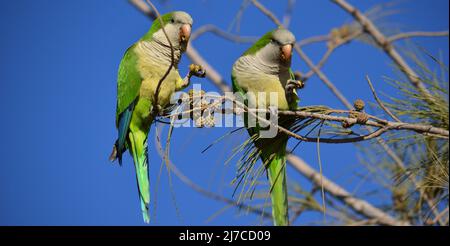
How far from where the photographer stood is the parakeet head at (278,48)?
2.73m

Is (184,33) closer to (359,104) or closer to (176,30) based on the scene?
(176,30)

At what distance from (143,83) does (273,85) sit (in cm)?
61

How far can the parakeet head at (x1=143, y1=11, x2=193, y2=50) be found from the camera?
267cm

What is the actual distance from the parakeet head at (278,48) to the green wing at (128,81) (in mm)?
600

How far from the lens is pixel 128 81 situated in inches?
105

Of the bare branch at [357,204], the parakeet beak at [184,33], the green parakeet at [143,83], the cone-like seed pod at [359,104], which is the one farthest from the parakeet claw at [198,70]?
the bare branch at [357,204]

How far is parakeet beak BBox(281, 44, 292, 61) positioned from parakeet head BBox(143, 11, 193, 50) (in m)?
0.46

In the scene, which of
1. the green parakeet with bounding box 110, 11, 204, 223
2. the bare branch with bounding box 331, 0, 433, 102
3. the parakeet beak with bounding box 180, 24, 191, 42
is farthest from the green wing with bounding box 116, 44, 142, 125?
the bare branch with bounding box 331, 0, 433, 102

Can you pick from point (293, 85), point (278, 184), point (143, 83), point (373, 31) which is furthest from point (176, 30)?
point (373, 31)

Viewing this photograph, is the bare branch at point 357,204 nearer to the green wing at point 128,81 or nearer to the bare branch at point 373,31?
the bare branch at point 373,31

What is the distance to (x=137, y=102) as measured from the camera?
264cm

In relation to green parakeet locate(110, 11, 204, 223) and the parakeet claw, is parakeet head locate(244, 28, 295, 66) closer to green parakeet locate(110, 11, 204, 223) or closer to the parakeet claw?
green parakeet locate(110, 11, 204, 223)
